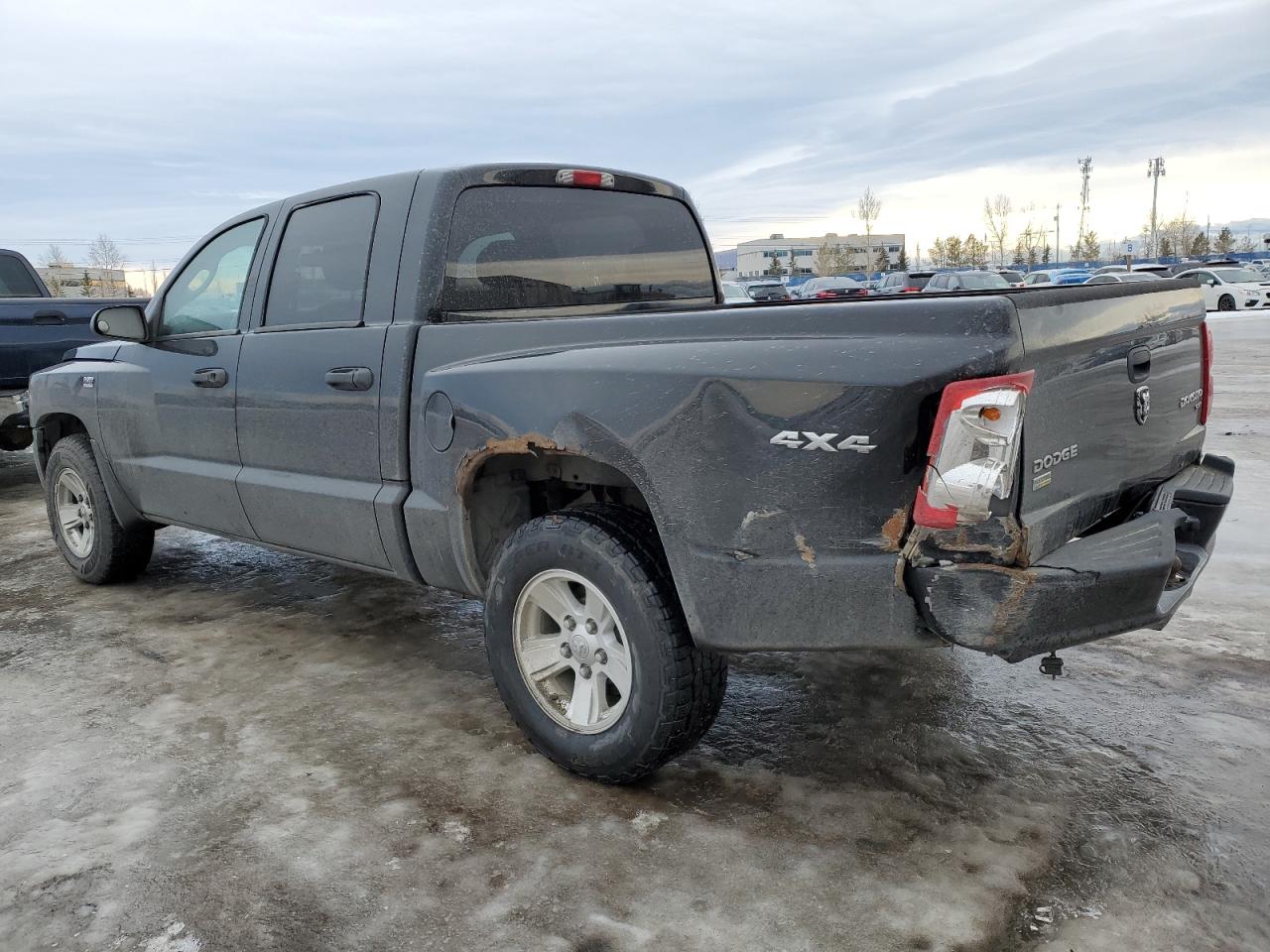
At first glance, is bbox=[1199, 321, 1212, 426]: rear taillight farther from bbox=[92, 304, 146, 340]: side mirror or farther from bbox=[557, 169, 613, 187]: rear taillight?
bbox=[92, 304, 146, 340]: side mirror

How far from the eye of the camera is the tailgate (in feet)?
8.31

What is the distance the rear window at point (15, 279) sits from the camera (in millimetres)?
10617

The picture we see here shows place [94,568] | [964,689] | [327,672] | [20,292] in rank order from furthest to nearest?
[20,292] → [94,568] → [327,672] → [964,689]

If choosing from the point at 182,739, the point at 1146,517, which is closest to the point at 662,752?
the point at 1146,517

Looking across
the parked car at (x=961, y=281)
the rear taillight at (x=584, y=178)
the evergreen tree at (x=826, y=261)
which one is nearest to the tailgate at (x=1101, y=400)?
the rear taillight at (x=584, y=178)

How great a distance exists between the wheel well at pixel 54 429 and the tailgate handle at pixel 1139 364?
512cm

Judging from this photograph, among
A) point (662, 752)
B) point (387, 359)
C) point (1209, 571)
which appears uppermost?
point (387, 359)

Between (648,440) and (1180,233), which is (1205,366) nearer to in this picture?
(648,440)

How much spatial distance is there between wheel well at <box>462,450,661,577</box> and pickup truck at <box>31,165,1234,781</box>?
0.01 metres

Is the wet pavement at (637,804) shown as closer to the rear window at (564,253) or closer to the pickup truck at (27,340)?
the rear window at (564,253)

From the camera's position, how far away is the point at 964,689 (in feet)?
12.8

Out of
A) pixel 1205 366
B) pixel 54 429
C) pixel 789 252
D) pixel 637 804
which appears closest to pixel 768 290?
pixel 54 429

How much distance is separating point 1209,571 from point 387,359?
4.13 metres

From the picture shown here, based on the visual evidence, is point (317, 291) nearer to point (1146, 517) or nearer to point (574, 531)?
point (574, 531)
